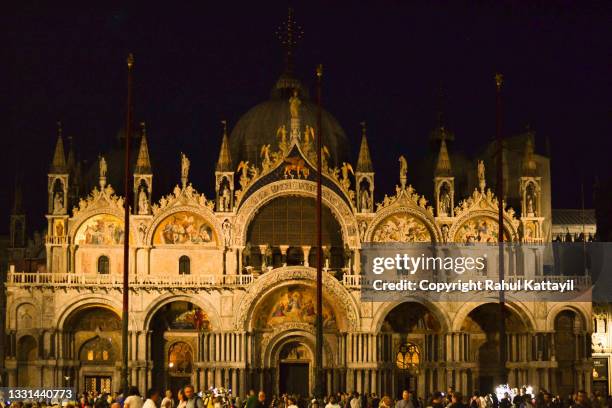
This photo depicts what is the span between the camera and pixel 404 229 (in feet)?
246

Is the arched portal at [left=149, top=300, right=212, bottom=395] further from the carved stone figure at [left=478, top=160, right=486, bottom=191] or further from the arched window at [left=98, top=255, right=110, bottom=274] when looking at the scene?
the carved stone figure at [left=478, top=160, right=486, bottom=191]

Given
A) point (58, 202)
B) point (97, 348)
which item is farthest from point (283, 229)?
point (58, 202)

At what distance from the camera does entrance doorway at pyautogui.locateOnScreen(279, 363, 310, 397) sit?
7488 cm

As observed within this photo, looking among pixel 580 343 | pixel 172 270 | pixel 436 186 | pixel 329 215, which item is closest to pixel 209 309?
pixel 172 270

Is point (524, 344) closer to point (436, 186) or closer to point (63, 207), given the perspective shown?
point (436, 186)

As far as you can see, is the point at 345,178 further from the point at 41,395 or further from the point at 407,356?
the point at 41,395

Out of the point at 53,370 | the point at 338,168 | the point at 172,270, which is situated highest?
the point at 338,168

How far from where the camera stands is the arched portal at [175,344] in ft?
245

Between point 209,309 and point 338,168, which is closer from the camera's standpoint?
point 209,309

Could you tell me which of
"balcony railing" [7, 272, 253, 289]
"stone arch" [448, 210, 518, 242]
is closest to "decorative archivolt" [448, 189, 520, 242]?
"stone arch" [448, 210, 518, 242]

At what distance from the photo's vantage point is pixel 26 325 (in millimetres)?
72812

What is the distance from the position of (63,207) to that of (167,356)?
9.30 metres

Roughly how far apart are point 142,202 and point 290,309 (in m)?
9.24

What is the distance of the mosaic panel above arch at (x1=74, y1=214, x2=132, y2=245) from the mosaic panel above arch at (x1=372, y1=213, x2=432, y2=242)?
13.5 meters
